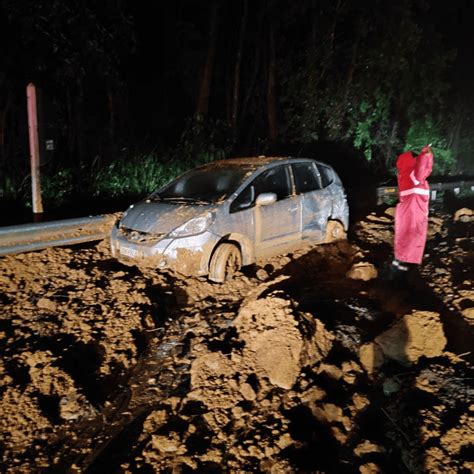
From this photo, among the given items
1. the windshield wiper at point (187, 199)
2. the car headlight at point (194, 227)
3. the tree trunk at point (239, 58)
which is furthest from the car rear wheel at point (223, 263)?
the tree trunk at point (239, 58)

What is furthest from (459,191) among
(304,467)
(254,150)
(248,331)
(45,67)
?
(304,467)

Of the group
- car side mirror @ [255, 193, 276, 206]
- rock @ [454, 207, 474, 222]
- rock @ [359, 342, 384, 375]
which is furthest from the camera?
rock @ [454, 207, 474, 222]

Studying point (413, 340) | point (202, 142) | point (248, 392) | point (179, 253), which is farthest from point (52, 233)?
point (202, 142)

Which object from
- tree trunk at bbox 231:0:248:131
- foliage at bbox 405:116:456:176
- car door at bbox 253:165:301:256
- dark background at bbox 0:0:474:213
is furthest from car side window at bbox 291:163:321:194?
foliage at bbox 405:116:456:176

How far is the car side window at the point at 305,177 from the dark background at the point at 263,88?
18.6 feet

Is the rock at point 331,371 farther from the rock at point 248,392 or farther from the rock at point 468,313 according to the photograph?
the rock at point 468,313

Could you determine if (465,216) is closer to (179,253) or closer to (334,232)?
(334,232)

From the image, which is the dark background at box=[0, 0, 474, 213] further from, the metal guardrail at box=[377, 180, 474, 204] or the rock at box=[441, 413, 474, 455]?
the rock at box=[441, 413, 474, 455]

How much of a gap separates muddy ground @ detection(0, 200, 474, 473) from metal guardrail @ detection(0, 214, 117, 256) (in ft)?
0.64

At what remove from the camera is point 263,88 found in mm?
20359

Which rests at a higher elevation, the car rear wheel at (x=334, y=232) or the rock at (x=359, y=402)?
the car rear wheel at (x=334, y=232)

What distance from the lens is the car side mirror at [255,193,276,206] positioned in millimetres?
6547

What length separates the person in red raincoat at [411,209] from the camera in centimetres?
668

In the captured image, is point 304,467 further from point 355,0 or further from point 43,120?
point 355,0
